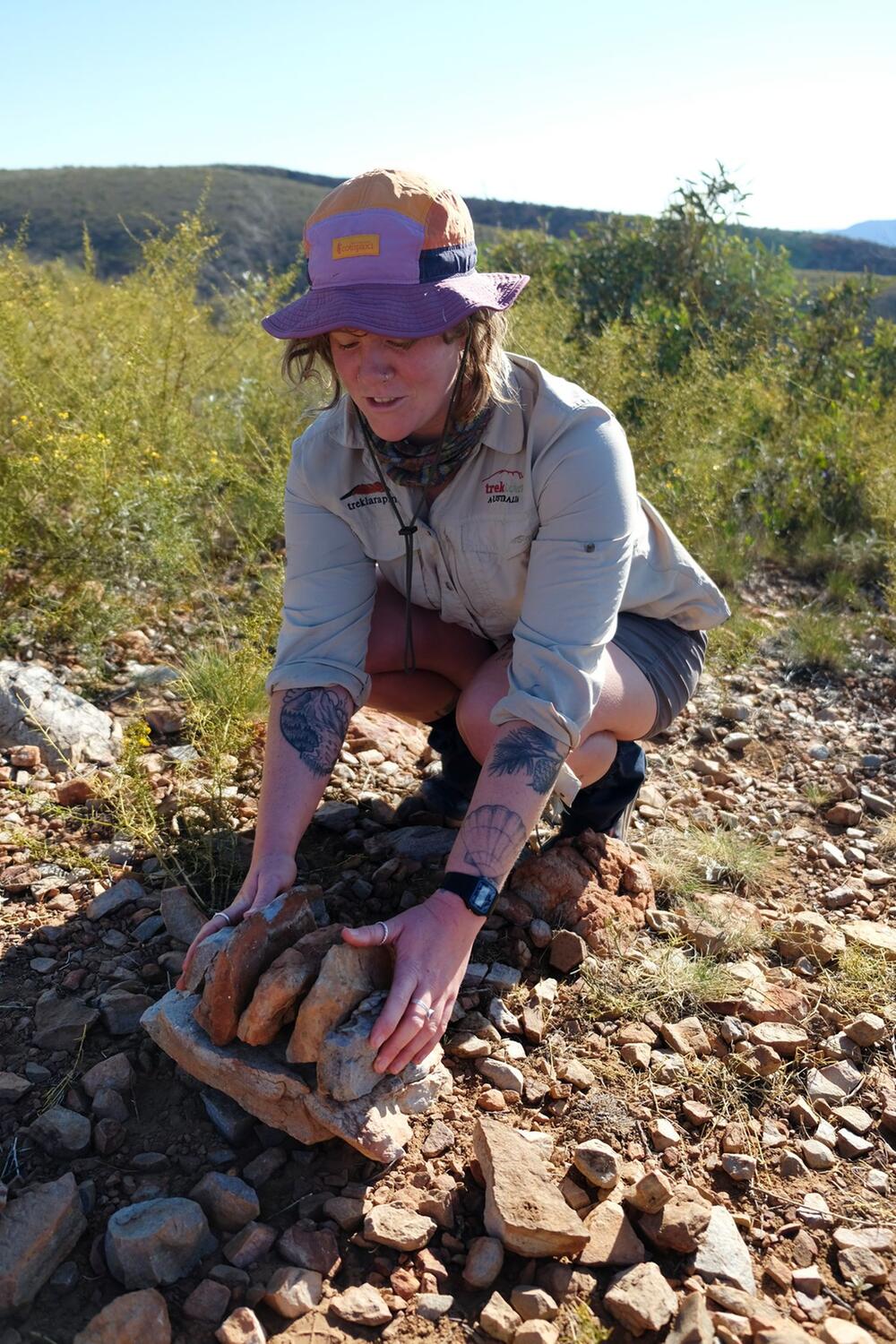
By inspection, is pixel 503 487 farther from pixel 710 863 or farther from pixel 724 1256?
pixel 724 1256

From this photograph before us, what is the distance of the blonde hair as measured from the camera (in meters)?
1.94

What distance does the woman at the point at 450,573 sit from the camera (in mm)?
1819

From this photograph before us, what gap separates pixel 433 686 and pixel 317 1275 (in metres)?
1.35

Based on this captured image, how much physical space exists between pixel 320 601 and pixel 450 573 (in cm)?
29

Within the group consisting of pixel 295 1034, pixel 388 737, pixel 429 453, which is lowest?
pixel 388 737

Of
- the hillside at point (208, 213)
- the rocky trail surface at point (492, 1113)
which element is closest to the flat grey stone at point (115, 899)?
the rocky trail surface at point (492, 1113)

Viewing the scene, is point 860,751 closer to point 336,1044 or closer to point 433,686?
point 433,686

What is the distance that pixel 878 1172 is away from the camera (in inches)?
72.1

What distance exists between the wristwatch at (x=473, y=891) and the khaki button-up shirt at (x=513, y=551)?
0.30 meters

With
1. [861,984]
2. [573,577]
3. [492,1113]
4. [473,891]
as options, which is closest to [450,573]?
[573,577]

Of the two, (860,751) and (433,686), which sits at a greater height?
(433,686)

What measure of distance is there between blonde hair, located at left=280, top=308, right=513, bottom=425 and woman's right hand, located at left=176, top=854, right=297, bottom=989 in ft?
2.92

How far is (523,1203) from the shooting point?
1621mm

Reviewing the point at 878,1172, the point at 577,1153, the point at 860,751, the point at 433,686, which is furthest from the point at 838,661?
the point at 577,1153
